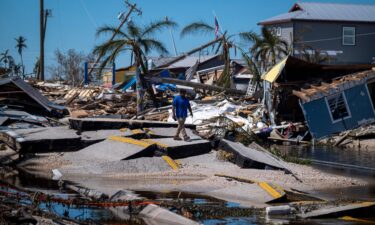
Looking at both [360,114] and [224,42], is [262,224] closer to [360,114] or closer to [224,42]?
[360,114]

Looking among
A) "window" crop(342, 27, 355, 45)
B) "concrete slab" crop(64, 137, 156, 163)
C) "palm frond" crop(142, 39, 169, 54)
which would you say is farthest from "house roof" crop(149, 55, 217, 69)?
"concrete slab" crop(64, 137, 156, 163)

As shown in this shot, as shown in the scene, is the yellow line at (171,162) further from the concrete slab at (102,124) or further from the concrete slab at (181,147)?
the concrete slab at (102,124)

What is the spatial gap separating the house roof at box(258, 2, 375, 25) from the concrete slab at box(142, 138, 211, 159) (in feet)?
92.1

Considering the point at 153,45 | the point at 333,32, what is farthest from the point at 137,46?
the point at 333,32

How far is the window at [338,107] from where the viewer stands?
89.1 ft

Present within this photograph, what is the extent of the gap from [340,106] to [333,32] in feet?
62.6

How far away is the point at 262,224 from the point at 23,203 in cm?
372

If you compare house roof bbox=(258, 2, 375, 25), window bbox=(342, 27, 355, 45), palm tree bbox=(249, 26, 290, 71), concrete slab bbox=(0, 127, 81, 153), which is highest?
house roof bbox=(258, 2, 375, 25)

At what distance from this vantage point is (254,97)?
109ft

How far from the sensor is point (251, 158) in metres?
15.6

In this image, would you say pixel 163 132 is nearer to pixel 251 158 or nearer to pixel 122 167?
pixel 251 158

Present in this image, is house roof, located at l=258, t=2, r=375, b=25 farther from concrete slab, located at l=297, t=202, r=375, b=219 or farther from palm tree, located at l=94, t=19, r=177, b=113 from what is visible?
concrete slab, located at l=297, t=202, r=375, b=219

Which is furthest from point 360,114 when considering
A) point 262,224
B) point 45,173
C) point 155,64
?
point 155,64

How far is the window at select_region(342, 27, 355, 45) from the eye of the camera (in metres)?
45.5
